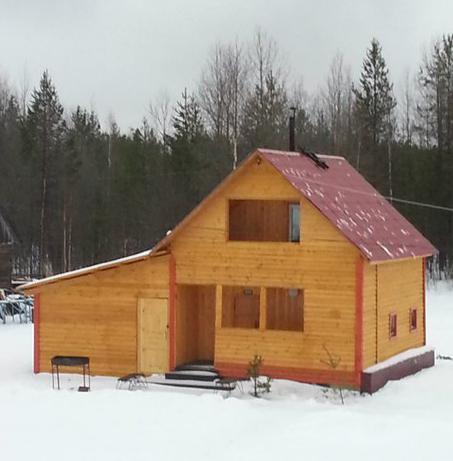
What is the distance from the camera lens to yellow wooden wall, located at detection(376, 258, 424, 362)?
21.8 m

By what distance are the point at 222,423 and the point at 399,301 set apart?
7488mm

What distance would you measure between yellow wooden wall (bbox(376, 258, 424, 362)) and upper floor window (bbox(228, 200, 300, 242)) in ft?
8.23

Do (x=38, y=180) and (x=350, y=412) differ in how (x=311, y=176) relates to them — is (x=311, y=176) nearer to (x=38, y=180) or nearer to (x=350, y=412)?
(x=350, y=412)

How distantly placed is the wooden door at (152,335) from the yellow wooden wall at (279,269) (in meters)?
0.99

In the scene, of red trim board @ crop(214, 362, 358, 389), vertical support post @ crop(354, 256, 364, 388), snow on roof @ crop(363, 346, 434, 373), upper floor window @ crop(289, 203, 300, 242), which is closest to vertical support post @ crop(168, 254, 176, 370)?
red trim board @ crop(214, 362, 358, 389)

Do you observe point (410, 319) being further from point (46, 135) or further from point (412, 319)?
point (46, 135)

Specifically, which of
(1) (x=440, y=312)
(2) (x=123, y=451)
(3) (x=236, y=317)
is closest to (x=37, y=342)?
(3) (x=236, y=317)

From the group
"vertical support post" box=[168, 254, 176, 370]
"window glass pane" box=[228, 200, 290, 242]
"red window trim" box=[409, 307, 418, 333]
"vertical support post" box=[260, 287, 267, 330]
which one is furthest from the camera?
"red window trim" box=[409, 307, 418, 333]

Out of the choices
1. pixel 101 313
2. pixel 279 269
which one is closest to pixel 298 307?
pixel 279 269

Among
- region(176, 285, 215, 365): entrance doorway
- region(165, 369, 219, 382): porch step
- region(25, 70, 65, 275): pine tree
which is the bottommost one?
region(165, 369, 219, 382): porch step

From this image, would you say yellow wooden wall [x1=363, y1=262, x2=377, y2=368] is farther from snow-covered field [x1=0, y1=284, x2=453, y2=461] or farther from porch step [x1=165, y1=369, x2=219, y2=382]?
porch step [x1=165, y1=369, x2=219, y2=382]

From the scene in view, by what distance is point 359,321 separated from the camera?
67.3ft

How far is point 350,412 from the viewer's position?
17.6 meters

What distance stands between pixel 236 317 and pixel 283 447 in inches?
310
